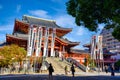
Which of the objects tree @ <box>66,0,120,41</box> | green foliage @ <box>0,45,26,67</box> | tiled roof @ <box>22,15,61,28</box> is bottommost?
green foliage @ <box>0,45,26,67</box>

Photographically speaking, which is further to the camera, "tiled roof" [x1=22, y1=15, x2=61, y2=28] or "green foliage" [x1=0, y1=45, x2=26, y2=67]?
"tiled roof" [x1=22, y1=15, x2=61, y2=28]

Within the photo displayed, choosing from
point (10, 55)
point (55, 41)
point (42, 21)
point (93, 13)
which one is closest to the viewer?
point (93, 13)

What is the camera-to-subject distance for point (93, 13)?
1369cm

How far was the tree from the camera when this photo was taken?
1238 centimetres

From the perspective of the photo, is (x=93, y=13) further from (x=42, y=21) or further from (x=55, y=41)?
(x=42, y=21)

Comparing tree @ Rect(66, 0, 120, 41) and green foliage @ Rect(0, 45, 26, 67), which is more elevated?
tree @ Rect(66, 0, 120, 41)

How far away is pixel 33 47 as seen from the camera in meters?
38.1

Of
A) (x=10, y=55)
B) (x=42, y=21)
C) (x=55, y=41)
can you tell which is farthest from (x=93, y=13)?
(x=42, y=21)

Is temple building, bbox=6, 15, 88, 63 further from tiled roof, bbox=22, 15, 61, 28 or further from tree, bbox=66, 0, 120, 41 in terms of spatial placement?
tree, bbox=66, 0, 120, 41

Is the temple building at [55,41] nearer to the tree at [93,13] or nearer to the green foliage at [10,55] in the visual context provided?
the green foliage at [10,55]

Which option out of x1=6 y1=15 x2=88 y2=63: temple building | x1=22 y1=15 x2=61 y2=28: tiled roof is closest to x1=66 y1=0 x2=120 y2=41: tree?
x1=6 y1=15 x2=88 y2=63: temple building

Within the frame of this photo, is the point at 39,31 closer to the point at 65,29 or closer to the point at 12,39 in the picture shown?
the point at 12,39

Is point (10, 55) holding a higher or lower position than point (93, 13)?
lower

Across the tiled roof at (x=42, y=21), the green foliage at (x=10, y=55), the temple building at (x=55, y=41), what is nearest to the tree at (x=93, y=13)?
the green foliage at (x=10, y=55)
